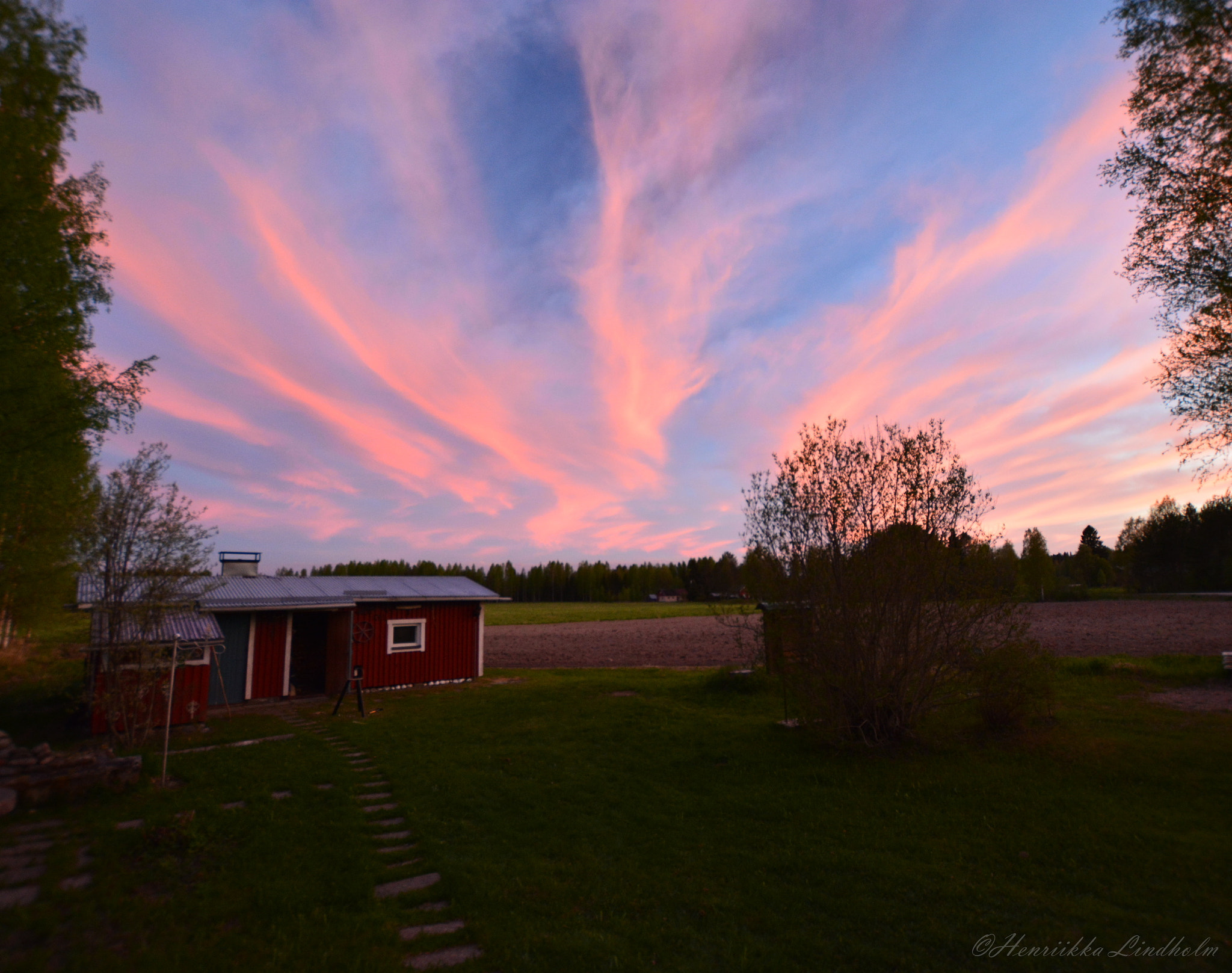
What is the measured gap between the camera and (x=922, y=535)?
1004cm

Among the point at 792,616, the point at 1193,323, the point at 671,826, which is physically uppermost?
the point at 1193,323

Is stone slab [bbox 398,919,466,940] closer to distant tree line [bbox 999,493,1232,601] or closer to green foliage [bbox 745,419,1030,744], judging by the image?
green foliage [bbox 745,419,1030,744]

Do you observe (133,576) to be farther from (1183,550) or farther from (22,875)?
(1183,550)

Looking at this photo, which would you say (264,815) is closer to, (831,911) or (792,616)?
(831,911)

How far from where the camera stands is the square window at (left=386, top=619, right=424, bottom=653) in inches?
766

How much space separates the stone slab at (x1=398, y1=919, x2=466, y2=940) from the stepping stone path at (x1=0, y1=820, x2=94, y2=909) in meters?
3.38

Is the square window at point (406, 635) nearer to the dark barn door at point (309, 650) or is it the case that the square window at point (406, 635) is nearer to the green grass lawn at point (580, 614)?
the dark barn door at point (309, 650)

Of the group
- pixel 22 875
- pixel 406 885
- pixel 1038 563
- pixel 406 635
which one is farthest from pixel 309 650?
pixel 1038 563

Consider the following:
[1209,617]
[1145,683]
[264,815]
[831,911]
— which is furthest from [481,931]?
[1209,617]

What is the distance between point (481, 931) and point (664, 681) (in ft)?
49.7

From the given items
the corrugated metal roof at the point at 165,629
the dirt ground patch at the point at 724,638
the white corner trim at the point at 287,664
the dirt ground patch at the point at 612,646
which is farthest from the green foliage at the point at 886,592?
the white corner trim at the point at 287,664

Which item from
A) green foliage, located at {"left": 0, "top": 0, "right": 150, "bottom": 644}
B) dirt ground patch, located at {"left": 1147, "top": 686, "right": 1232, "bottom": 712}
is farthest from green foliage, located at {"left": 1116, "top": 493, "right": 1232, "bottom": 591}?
green foliage, located at {"left": 0, "top": 0, "right": 150, "bottom": 644}

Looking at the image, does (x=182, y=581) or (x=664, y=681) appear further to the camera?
(x=664, y=681)

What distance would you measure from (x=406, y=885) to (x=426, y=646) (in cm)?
1505
